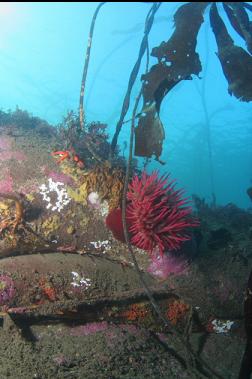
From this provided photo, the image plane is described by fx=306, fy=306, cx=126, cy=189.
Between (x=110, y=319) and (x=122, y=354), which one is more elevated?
(x=110, y=319)

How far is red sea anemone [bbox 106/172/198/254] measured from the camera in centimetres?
432

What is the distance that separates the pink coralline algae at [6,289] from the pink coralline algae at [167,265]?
2161 millimetres

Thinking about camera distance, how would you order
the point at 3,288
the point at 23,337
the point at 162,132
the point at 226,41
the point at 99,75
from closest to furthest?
1. the point at 23,337
2. the point at 3,288
3. the point at 162,132
4. the point at 226,41
5. the point at 99,75

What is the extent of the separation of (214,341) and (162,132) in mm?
3792

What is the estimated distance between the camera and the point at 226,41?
676cm

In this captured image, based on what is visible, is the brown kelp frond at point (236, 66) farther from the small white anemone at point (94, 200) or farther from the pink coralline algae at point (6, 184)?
the pink coralline algae at point (6, 184)

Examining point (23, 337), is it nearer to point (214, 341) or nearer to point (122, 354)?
point (122, 354)

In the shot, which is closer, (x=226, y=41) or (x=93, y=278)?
(x=93, y=278)

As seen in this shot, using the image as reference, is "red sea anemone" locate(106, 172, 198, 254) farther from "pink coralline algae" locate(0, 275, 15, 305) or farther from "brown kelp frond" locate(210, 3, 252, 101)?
"brown kelp frond" locate(210, 3, 252, 101)

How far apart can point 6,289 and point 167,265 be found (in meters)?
2.51

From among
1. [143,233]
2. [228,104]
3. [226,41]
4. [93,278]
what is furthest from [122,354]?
[228,104]

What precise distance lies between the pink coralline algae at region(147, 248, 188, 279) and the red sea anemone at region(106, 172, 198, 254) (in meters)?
0.69

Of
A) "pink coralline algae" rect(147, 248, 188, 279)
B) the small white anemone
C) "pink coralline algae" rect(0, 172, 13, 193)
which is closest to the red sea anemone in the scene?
"pink coralline algae" rect(147, 248, 188, 279)

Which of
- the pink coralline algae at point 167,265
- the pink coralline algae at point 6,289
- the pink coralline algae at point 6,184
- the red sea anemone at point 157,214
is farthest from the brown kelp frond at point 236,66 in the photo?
the pink coralline algae at point 6,289
